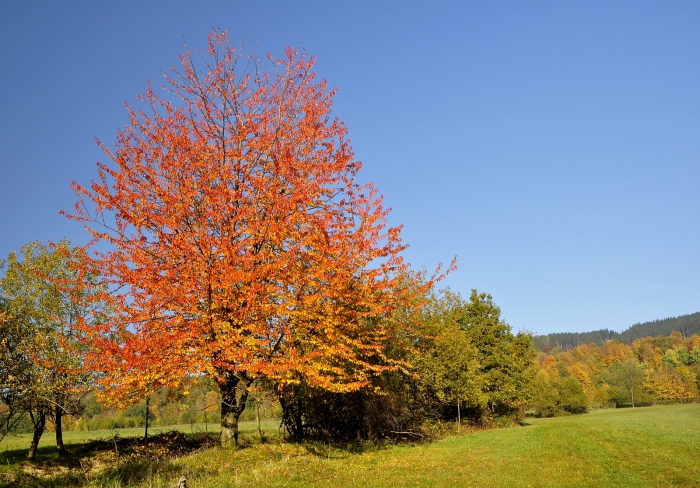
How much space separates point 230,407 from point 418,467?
8.03 meters

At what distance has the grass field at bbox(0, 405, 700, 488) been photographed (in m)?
14.2

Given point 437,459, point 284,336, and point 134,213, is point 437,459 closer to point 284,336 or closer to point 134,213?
point 284,336

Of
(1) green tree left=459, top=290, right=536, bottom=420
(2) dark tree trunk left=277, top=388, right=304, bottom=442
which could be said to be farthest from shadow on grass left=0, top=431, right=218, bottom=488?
(1) green tree left=459, top=290, right=536, bottom=420

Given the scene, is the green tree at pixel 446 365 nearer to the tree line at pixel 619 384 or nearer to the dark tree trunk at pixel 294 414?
the dark tree trunk at pixel 294 414

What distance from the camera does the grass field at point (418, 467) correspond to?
1420 centimetres

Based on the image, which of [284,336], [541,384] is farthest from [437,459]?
[541,384]

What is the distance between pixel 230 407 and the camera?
60.8 feet

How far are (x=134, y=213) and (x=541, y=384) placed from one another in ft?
275

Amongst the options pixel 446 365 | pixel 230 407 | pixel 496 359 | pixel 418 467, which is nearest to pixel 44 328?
pixel 230 407

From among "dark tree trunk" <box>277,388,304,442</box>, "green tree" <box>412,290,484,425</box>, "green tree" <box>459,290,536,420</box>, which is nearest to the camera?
"dark tree trunk" <box>277,388,304,442</box>

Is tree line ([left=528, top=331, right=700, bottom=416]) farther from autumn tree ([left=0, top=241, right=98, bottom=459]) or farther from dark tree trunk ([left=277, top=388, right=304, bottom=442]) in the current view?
autumn tree ([left=0, top=241, right=98, bottom=459])

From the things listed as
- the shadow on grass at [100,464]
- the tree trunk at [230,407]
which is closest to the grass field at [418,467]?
the shadow on grass at [100,464]

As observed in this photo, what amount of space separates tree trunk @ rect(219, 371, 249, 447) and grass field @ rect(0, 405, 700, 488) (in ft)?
2.56

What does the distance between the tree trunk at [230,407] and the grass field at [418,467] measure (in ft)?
2.56
